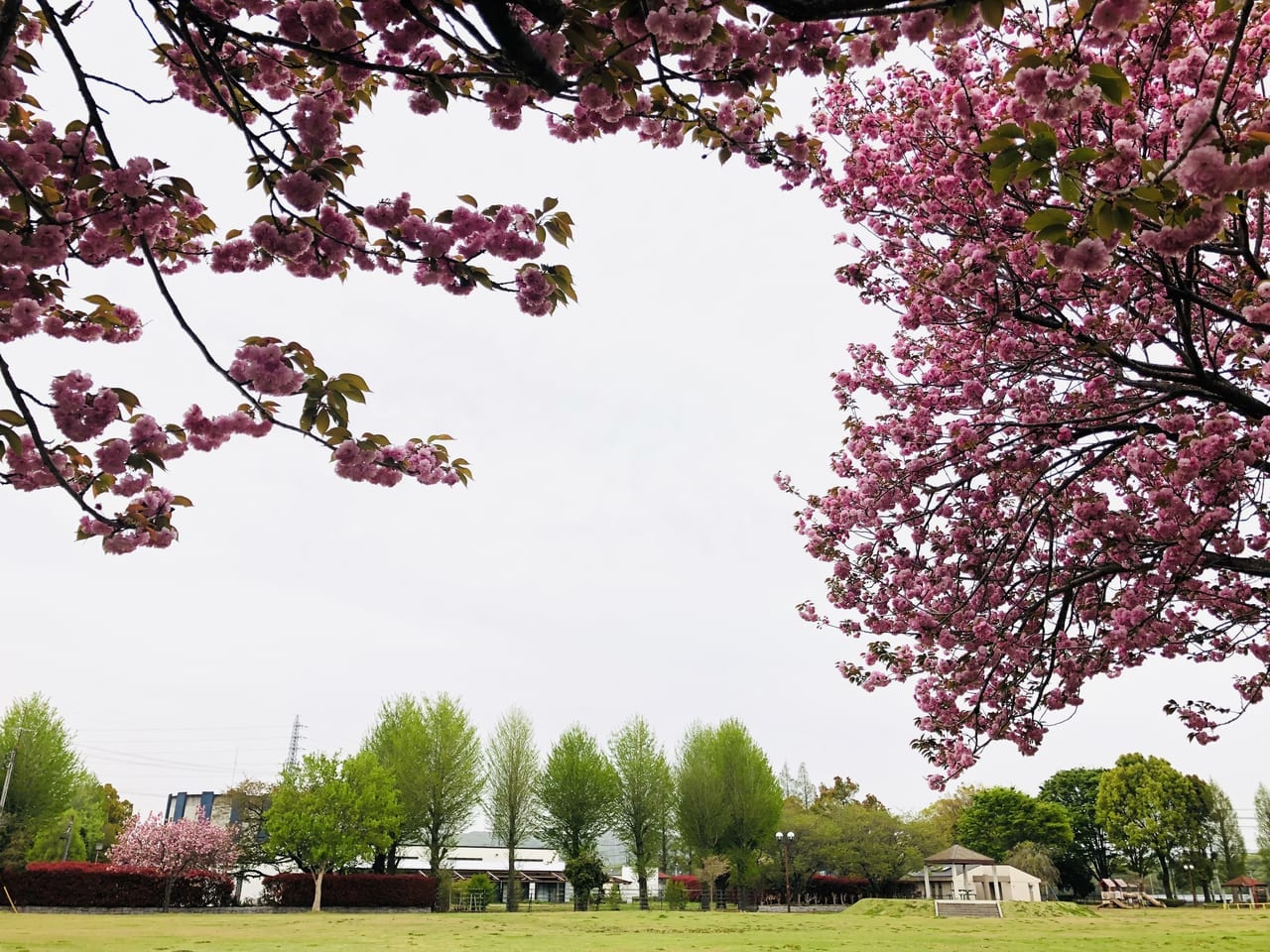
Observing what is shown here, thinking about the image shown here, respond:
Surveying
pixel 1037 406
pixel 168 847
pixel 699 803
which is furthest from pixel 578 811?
pixel 1037 406

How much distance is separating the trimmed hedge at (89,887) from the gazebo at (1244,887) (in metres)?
46.3

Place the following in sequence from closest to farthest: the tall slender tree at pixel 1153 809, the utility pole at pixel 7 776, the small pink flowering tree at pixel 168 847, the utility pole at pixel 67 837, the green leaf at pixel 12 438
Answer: the green leaf at pixel 12 438
the small pink flowering tree at pixel 168 847
the utility pole at pixel 7 776
the utility pole at pixel 67 837
the tall slender tree at pixel 1153 809

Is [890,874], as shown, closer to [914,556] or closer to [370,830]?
[370,830]

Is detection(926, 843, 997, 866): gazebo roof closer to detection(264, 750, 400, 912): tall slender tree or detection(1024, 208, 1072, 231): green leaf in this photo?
detection(264, 750, 400, 912): tall slender tree

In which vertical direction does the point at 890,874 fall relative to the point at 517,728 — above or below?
below

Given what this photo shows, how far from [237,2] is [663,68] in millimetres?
2150

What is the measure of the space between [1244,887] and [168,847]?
52.2 metres

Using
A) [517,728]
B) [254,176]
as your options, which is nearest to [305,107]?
[254,176]

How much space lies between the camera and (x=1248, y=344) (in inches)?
209

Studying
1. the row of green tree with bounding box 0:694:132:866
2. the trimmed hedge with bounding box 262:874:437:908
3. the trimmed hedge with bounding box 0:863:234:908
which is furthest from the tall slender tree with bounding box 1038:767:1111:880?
the row of green tree with bounding box 0:694:132:866

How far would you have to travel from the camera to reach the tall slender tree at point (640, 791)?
34344 millimetres

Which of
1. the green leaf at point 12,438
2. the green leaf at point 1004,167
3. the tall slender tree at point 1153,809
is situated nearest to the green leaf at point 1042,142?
the green leaf at point 1004,167

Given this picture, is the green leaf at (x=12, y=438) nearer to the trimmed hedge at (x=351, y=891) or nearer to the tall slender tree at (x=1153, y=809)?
the trimmed hedge at (x=351, y=891)

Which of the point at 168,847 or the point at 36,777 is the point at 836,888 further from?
the point at 36,777
